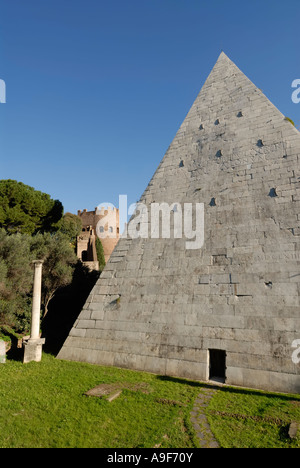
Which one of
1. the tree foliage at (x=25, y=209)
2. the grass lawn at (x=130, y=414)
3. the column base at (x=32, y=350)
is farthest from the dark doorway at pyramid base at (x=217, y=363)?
the tree foliage at (x=25, y=209)

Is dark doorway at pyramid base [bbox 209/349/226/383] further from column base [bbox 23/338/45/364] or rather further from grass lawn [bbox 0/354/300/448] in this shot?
column base [bbox 23/338/45/364]

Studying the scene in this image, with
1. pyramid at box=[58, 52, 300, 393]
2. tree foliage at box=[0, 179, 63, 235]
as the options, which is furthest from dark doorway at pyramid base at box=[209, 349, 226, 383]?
tree foliage at box=[0, 179, 63, 235]

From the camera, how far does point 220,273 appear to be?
302 inches

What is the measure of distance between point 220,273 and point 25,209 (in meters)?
15.3

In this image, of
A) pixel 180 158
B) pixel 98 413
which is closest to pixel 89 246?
pixel 180 158

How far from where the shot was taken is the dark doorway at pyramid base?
6.86 metres

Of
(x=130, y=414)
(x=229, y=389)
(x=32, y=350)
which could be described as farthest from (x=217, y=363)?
(x=32, y=350)

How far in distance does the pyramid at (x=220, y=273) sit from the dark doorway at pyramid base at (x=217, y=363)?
0.03 metres

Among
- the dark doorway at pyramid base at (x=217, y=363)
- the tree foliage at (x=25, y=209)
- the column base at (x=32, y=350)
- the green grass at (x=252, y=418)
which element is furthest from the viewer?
the tree foliage at (x=25, y=209)

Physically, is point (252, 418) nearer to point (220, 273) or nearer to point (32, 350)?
point (220, 273)

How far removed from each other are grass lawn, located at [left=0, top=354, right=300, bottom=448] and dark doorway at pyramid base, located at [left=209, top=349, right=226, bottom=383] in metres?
0.82

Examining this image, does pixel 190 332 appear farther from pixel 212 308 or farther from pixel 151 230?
pixel 151 230

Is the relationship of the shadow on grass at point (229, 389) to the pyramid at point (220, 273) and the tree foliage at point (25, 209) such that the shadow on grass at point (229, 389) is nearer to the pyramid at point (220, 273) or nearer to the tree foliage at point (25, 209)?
the pyramid at point (220, 273)

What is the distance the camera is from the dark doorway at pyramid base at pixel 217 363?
22.5 ft
